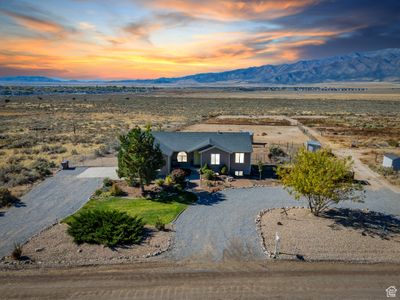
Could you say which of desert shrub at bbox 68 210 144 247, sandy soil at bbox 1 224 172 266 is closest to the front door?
desert shrub at bbox 68 210 144 247

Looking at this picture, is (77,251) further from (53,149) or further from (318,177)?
(53,149)

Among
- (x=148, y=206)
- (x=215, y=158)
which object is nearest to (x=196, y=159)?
(x=215, y=158)

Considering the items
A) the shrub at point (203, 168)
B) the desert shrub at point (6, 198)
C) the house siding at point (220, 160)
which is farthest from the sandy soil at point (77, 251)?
the house siding at point (220, 160)

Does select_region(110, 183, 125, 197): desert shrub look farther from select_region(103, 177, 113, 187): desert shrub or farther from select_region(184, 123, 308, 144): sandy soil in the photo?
select_region(184, 123, 308, 144): sandy soil

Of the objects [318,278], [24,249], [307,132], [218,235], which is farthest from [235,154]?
[307,132]

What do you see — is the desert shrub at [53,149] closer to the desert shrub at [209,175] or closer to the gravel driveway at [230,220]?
the desert shrub at [209,175]

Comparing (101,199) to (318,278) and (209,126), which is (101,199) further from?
(209,126)

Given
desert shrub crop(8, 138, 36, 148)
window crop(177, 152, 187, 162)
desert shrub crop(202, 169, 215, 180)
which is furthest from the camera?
desert shrub crop(8, 138, 36, 148)
